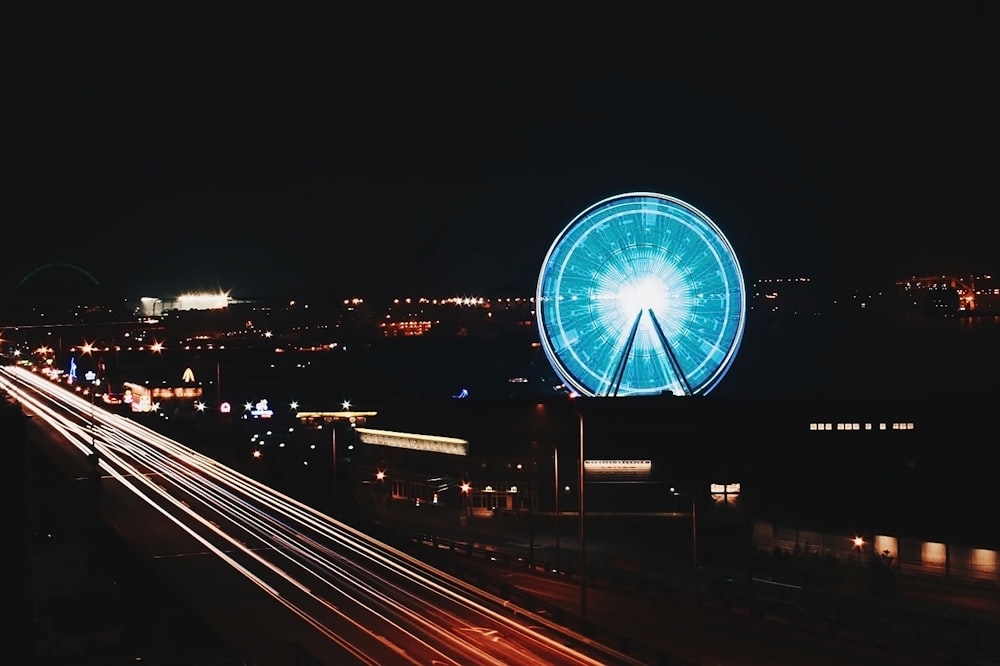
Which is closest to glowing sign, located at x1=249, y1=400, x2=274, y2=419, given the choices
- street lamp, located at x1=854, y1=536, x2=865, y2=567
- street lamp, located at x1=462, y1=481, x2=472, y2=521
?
street lamp, located at x1=462, y1=481, x2=472, y2=521

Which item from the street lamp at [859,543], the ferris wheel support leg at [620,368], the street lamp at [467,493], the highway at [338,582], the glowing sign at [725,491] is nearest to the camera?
the highway at [338,582]

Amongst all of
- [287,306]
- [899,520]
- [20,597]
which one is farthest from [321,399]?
[287,306]

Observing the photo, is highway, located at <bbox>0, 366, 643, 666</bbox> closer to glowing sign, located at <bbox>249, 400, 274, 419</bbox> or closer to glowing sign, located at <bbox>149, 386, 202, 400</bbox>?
glowing sign, located at <bbox>249, 400, 274, 419</bbox>

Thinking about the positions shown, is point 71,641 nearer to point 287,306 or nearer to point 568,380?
point 568,380

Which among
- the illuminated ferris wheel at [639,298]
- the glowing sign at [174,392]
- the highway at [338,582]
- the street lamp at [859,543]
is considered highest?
the illuminated ferris wheel at [639,298]

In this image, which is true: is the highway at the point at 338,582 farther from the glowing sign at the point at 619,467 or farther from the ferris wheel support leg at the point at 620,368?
the ferris wheel support leg at the point at 620,368

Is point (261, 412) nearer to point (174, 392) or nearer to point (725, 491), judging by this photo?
point (174, 392)

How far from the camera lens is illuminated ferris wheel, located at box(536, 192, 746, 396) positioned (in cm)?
3647

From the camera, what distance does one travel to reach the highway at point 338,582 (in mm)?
15961

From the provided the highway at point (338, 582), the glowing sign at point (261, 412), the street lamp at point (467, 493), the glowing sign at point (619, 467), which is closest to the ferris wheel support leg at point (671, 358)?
the glowing sign at point (619, 467)

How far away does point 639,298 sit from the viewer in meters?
37.1

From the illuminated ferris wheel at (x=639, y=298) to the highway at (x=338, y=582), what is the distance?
10.8 m

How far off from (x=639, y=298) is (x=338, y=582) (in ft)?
61.3

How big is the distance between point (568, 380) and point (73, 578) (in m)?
21.5
